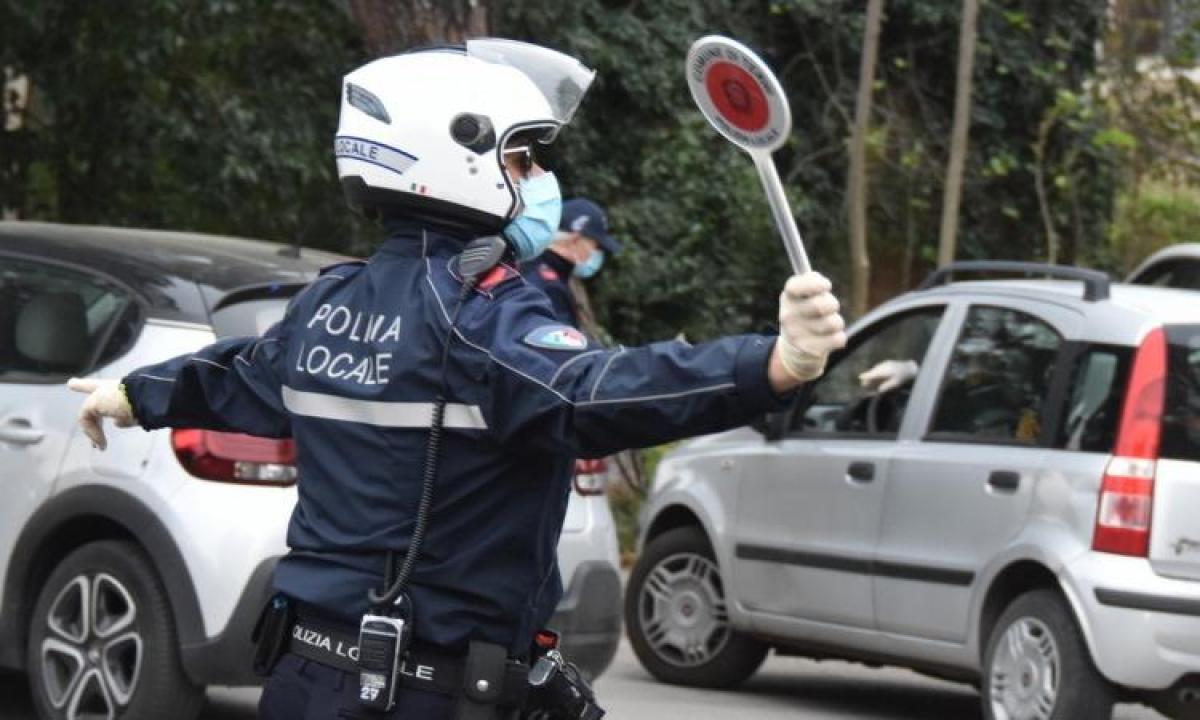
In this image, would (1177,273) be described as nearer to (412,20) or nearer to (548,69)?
(412,20)

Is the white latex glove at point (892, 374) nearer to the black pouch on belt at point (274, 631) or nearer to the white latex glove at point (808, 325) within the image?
the black pouch on belt at point (274, 631)

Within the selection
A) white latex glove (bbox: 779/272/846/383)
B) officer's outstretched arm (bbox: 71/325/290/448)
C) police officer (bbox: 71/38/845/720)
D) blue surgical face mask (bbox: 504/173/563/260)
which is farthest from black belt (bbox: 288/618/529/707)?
white latex glove (bbox: 779/272/846/383)

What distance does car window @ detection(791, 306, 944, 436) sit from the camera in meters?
8.84

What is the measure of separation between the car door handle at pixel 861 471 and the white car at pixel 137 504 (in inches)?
51.5

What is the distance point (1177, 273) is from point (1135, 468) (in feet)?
6.57

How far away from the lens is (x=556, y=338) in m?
3.54

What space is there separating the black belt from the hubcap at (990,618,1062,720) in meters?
4.19

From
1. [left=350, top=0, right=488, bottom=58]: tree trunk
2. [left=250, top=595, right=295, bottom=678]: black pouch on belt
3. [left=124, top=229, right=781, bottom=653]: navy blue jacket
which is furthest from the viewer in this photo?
[left=350, top=0, right=488, bottom=58]: tree trunk

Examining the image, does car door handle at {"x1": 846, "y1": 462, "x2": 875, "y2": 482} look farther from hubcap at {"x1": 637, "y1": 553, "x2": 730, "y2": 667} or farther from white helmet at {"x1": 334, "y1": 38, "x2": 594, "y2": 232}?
white helmet at {"x1": 334, "y1": 38, "x2": 594, "y2": 232}

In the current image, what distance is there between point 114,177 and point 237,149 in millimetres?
961

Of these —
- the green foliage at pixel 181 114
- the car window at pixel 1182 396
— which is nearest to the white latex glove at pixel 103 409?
the car window at pixel 1182 396

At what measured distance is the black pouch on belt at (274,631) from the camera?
3.83 m

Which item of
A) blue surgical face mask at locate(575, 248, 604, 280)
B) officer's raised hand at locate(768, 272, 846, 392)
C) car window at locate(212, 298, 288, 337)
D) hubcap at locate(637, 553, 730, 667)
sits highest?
blue surgical face mask at locate(575, 248, 604, 280)

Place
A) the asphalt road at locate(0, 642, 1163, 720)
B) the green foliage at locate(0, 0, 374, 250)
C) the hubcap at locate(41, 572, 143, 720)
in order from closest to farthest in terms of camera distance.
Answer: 1. the hubcap at locate(41, 572, 143, 720)
2. the asphalt road at locate(0, 642, 1163, 720)
3. the green foliage at locate(0, 0, 374, 250)
